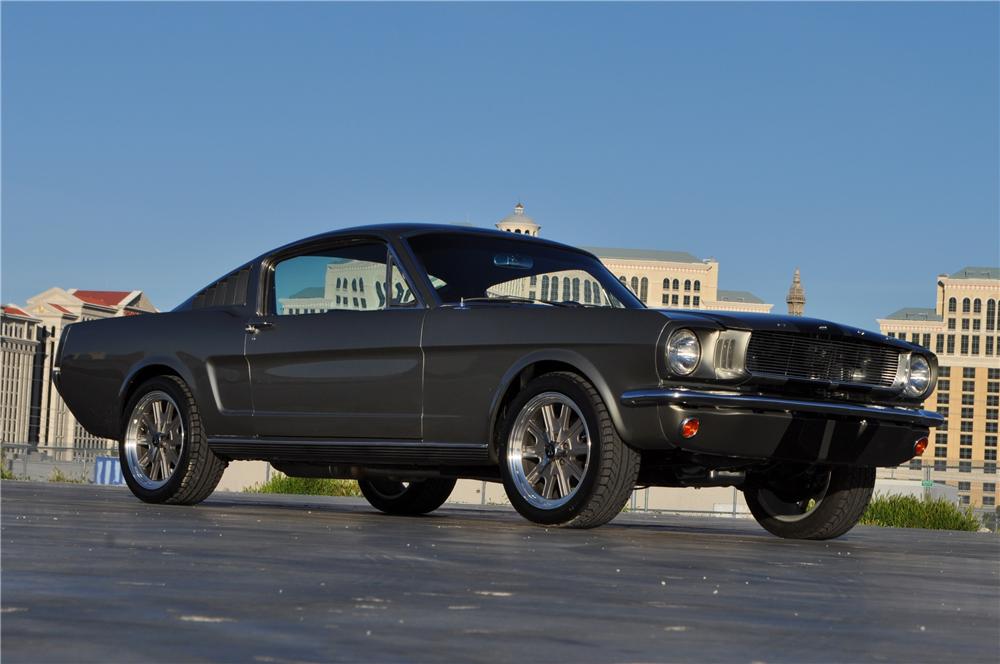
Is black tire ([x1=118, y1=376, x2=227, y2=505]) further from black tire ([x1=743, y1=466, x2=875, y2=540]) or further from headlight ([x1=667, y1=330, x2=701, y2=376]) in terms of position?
black tire ([x1=743, y1=466, x2=875, y2=540])

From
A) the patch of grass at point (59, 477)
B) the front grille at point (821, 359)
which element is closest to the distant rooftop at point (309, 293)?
the front grille at point (821, 359)

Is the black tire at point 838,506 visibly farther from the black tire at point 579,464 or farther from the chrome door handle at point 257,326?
the chrome door handle at point 257,326

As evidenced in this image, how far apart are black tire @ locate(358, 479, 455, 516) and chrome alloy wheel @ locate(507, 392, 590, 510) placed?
2.19 m

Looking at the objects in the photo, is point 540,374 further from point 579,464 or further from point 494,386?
point 579,464

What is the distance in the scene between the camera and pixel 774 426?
7.09 meters

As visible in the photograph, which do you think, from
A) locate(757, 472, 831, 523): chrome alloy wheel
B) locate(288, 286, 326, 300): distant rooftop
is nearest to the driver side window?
locate(288, 286, 326, 300): distant rooftop

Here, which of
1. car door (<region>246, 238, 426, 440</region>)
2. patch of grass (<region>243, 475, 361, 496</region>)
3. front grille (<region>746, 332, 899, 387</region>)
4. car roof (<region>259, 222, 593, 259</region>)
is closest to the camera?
front grille (<region>746, 332, 899, 387</region>)

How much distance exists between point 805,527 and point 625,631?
5187mm

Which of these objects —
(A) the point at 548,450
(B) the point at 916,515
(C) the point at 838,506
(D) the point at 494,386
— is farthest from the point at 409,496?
(B) the point at 916,515

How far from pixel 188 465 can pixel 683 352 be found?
333 centimetres

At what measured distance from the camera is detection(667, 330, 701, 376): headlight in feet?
23.0

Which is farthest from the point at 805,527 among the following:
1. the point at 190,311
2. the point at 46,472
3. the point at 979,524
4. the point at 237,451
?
the point at 46,472

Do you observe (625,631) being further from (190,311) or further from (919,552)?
(190,311)

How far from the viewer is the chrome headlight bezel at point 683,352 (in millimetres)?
6996
